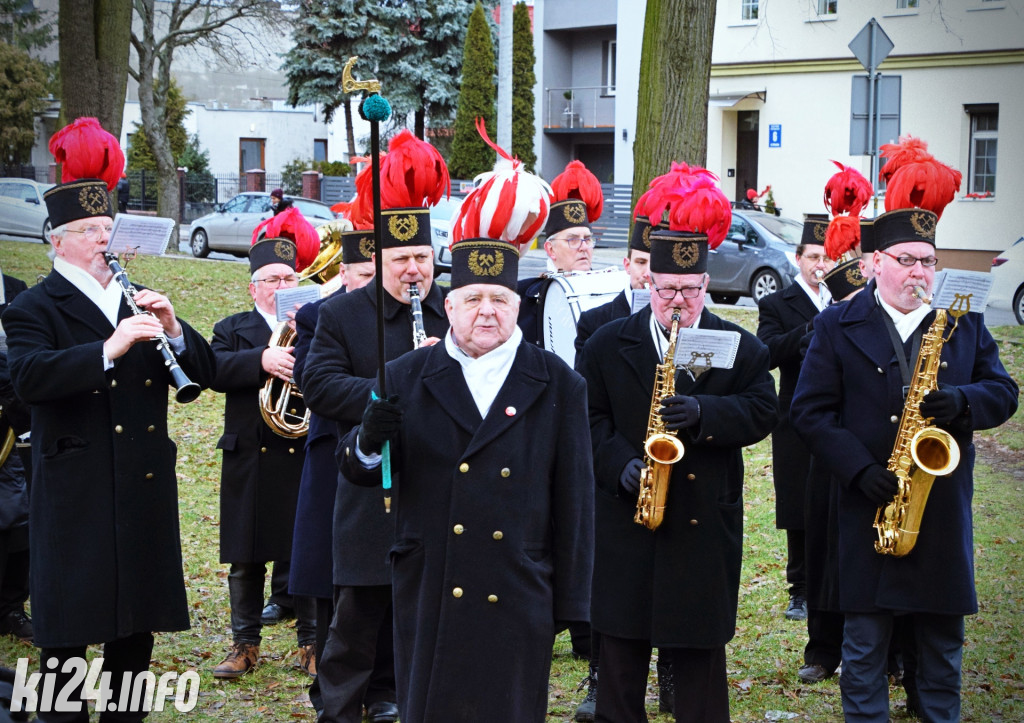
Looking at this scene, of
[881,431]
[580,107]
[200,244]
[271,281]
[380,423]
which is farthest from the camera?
[580,107]

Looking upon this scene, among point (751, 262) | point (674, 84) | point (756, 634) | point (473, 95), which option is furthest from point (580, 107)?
point (756, 634)

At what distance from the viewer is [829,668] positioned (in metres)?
6.74

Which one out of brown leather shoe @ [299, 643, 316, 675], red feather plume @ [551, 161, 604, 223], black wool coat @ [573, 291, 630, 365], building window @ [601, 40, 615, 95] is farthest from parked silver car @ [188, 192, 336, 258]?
black wool coat @ [573, 291, 630, 365]

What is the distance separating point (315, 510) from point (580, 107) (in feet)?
129

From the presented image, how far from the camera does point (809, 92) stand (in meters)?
30.4

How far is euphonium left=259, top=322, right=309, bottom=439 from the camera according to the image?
6.85m

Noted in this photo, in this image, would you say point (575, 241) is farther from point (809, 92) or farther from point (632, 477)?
point (809, 92)

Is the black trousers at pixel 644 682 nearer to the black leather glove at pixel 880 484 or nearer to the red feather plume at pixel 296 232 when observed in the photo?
the black leather glove at pixel 880 484

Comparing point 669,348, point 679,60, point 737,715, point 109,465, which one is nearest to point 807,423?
point 669,348

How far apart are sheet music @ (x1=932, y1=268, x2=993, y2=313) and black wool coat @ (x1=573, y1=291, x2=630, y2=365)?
5.49ft

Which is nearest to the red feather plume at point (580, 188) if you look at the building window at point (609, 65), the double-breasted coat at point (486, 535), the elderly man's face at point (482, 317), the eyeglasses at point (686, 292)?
the eyeglasses at point (686, 292)

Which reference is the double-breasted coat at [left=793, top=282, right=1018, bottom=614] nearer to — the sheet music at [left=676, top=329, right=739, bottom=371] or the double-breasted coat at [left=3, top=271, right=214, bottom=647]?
the sheet music at [left=676, top=329, right=739, bottom=371]

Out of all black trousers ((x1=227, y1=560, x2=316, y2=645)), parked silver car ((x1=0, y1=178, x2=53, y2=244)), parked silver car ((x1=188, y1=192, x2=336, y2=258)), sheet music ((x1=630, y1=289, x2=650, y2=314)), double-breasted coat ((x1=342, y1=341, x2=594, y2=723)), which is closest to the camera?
double-breasted coat ((x1=342, y1=341, x2=594, y2=723))

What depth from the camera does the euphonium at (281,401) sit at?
6852mm
